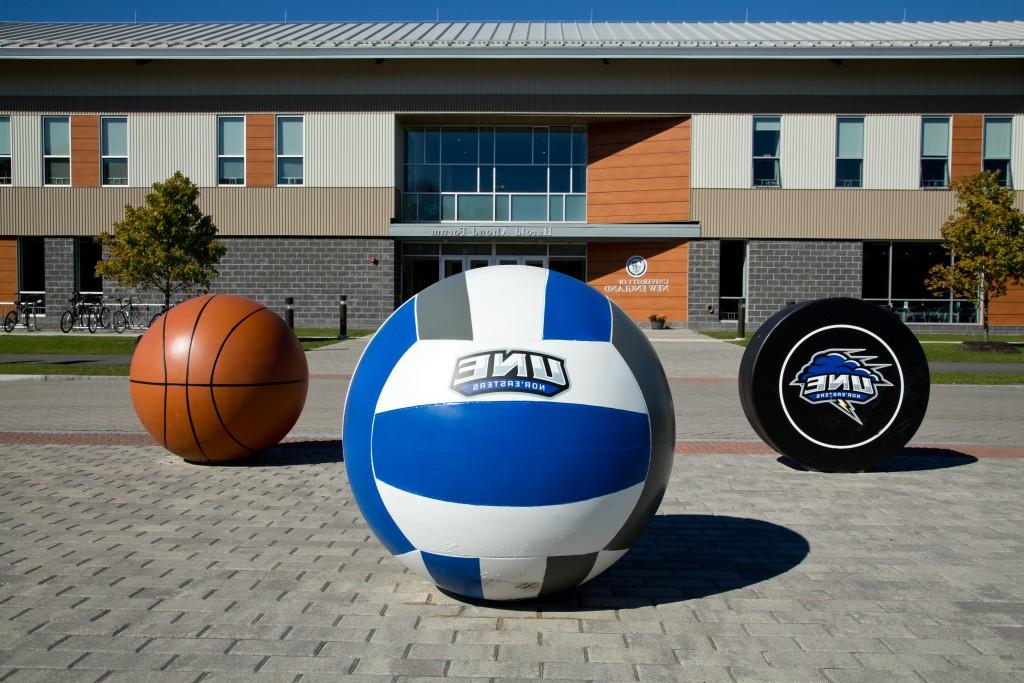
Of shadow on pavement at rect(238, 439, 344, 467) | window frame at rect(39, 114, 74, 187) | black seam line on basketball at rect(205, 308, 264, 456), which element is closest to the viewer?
black seam line on basketball at rect(205, 308, 264, 456)

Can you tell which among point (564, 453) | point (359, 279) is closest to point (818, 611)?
point (564, 453)

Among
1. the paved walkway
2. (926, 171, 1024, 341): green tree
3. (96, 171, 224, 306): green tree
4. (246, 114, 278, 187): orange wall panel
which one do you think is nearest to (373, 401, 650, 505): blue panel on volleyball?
the paved walkway

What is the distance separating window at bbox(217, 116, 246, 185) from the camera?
31.8 metres

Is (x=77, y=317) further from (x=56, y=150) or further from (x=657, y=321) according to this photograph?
(x=657, y=321)

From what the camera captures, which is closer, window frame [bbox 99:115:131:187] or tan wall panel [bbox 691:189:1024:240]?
tan wall panel [bbox 691:189:1024:240]

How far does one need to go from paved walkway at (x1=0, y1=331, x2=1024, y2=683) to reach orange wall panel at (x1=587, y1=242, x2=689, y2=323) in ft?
79.1

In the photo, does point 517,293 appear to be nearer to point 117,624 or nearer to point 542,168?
point 117,624

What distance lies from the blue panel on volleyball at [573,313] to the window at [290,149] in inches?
1145

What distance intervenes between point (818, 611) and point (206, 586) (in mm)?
3489

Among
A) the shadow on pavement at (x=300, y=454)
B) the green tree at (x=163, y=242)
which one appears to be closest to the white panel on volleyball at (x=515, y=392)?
the shadow on pavement at (x=300, y=454)

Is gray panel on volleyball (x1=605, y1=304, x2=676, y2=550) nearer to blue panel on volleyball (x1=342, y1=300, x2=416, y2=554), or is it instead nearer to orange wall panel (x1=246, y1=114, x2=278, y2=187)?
blue panel on volleyball (x1=342, y1=300, x2=416, y2=554)

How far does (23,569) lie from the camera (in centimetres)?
518

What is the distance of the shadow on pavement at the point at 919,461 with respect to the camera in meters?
8.66

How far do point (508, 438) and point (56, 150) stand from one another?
3437cm
